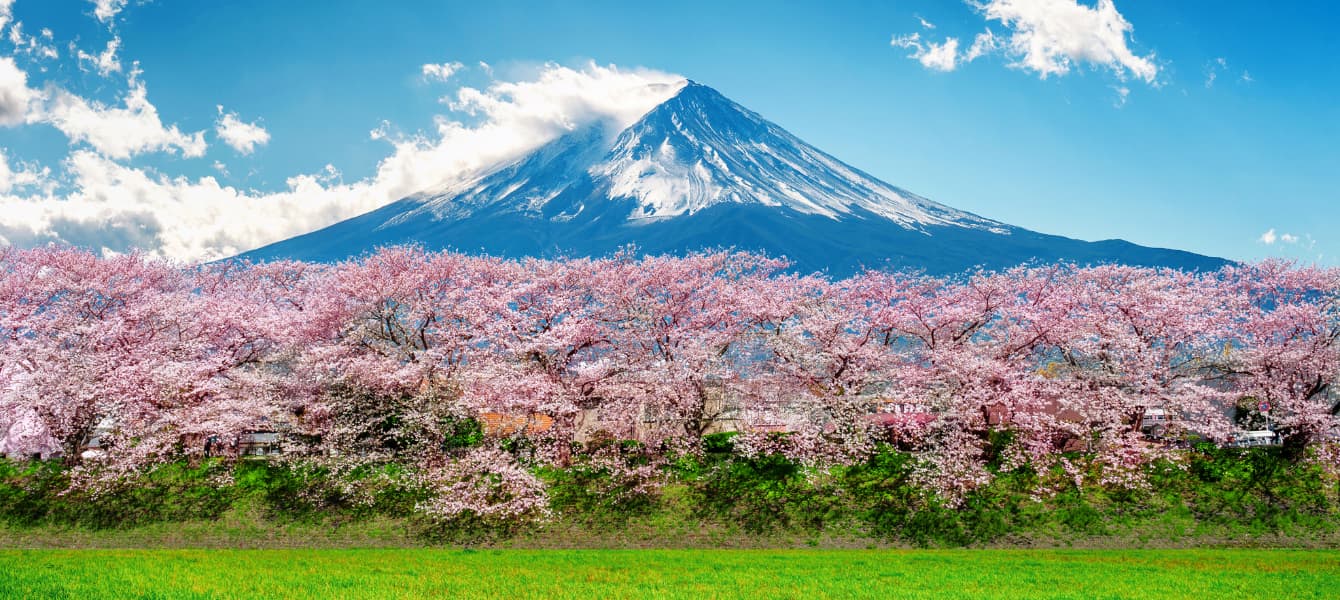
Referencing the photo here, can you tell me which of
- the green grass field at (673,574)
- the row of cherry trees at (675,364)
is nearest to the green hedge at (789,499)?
the row of cherry trees at (675,364)

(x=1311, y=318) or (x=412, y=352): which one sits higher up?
(x=1311, y=318)

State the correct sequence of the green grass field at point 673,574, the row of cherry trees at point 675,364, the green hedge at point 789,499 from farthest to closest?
the row of cherry trees at point 675,364, the green hedge at point 789,499, the green grass field at point 673,574

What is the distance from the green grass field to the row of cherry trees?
17.2 ft

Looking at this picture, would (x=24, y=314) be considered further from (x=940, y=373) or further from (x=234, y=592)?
(x=940, y=373)

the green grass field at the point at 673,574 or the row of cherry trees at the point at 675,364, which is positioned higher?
the row of cherry trees at the point at 675,364

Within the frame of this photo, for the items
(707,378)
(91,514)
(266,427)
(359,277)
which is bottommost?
(91,514)

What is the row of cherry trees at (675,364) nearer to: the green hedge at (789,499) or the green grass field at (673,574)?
the green hedge at (789,499)

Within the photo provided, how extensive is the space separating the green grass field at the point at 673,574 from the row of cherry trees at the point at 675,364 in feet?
17.2

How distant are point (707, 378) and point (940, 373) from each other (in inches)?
282

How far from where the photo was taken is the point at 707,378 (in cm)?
2655

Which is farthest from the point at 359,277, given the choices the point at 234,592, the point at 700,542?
the point at 234,592

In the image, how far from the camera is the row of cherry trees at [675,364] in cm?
2523

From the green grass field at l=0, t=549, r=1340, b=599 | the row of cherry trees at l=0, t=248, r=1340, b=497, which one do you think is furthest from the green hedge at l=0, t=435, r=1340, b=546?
the green grass field at l=0, t=549, r=1340, b=599

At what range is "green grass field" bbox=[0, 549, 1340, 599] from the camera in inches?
528
